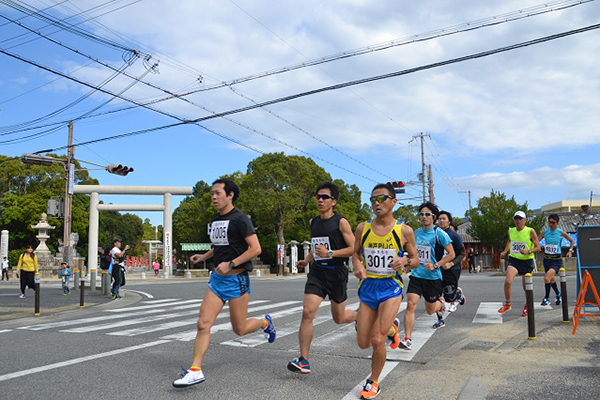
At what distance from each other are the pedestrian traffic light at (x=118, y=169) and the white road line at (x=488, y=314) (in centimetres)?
1623

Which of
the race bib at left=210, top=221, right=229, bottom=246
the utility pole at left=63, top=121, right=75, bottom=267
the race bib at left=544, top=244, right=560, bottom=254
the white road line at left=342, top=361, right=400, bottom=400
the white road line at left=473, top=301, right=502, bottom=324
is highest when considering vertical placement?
the utility pole at left=63, top=121, right=75, bottom=267

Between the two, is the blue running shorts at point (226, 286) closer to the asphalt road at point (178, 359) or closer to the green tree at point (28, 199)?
the asphalt road at point (178, 359)

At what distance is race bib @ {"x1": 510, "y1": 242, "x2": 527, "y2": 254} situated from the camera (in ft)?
29.9

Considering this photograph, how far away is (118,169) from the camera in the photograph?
22.4 meters

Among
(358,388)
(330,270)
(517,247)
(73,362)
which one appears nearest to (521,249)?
(517,247)

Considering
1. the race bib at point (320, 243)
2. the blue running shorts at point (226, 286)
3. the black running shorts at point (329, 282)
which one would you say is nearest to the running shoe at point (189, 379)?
the blue running shorts at point (226, 286)

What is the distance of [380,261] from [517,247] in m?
5.74

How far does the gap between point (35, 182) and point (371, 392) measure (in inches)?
2355

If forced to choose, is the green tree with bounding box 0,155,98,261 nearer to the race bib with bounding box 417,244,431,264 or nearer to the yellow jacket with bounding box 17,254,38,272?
the yellow jacket with bounding box 17,254,38,272

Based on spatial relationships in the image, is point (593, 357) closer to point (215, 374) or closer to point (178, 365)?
point (215, 374)

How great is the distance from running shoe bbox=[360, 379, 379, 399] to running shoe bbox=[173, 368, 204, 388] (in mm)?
1407

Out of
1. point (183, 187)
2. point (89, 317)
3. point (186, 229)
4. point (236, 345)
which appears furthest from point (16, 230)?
point (236, 345)

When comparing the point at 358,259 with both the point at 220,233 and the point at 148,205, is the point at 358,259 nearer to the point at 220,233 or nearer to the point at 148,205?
the point at 220,233

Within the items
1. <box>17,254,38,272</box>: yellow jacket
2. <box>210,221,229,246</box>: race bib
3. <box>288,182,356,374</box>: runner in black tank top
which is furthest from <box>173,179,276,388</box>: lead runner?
<box>17,254,38,272</box>: yellow jacket
